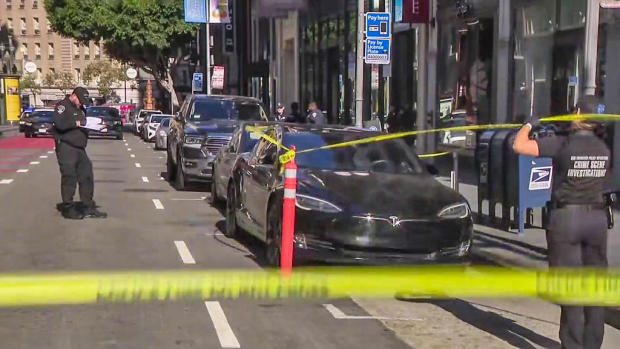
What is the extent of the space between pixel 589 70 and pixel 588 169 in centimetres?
349

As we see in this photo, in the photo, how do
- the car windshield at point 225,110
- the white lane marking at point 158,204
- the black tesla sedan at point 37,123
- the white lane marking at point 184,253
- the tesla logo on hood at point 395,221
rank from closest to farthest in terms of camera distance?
the tesla logo on hood at point 395,221
the white lane marking at point 184,253
the white lane marking at point 158,204
the car windshield at point 225,110
the black tesla sedan at point 37,123

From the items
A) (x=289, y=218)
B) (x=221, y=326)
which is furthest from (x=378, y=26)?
(x=221, y=326)

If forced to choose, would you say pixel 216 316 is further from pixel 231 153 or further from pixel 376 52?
pixel 376 52

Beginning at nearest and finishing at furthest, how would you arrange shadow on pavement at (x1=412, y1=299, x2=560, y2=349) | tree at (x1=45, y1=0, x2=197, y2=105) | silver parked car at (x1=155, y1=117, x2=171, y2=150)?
shadow on pavement at (x1=412, y1=299, x2=560, y2=349), silver parked car at (x1=155, y1=117, x2=171, y2=150), tree at (x1=45, y1=0, x2=197, y2=105)

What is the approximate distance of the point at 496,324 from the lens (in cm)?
704

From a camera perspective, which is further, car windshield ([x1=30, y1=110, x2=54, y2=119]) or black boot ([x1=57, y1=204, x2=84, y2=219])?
car windshield ([x1=30, y1=110, x2=54, y2=119])

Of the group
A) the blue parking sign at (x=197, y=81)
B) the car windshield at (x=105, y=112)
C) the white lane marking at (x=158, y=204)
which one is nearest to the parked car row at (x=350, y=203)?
the white lane marking at (x=158, y=204)

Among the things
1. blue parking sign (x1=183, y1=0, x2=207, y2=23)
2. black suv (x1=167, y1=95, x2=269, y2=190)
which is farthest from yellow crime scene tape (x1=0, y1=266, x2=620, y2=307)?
blue parking sign (x1=183, y1=0, x2=207, y2=23)

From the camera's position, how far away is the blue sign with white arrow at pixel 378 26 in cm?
1619

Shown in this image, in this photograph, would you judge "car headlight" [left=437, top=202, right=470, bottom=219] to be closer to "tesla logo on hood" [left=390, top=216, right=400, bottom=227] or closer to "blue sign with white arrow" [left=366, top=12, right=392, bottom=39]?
"tesla logo on hood" [left=390, top=216, right=400, bottom=227]

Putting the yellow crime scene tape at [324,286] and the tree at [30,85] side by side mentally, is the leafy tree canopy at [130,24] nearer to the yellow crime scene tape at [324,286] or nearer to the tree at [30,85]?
the yellow crime scene tape at [324,286]

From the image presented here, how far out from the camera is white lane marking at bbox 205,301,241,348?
6.28 m

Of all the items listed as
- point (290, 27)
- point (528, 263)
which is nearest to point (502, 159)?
point (528, 263)

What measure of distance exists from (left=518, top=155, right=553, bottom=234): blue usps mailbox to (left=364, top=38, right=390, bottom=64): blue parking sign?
586 centimetres
